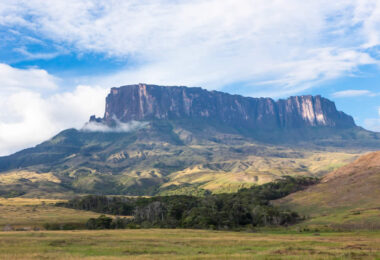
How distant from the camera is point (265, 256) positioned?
3850cm

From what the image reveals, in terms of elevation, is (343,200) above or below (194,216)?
above

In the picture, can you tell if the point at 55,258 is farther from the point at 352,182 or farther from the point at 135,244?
the point at 352,182

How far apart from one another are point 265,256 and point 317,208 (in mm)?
135023

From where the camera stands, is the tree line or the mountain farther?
the mountain

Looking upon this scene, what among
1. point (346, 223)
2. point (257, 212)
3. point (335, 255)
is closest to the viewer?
point (335, 255)

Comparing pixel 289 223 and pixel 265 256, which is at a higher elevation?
pixel 265 256

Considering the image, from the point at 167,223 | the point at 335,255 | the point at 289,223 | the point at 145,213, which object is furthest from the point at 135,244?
the point at 145,213

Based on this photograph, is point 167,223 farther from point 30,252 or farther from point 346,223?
point 30,252

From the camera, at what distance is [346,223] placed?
4279 inches

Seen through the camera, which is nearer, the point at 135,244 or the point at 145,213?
the point at 135,244

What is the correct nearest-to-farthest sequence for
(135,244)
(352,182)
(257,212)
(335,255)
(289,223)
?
(335,255), (135,244), (289,223), (257,212), (352,182)

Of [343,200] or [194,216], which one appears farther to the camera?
[343,200]

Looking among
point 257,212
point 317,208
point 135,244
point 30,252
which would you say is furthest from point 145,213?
point 30,252

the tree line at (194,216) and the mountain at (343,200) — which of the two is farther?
the mountain at (343,200)
